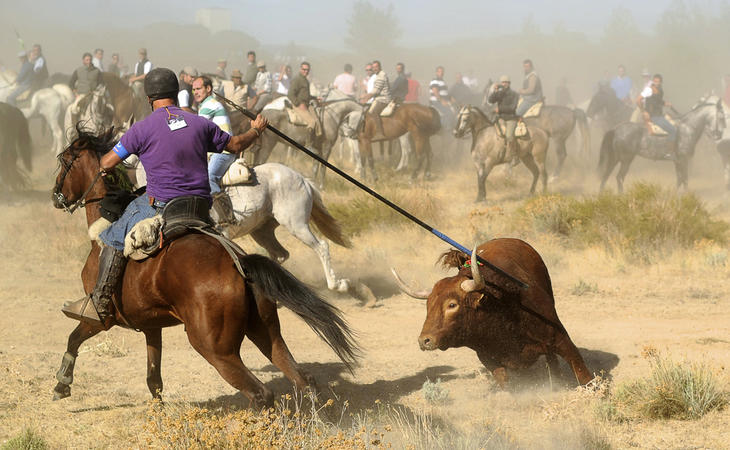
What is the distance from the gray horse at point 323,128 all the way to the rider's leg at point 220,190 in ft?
26.3

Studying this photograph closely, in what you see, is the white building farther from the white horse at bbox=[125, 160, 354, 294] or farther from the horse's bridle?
the horse's bridle

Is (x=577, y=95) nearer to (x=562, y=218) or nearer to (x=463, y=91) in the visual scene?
(x=463, y=91)

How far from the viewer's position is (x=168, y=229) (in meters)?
5.42

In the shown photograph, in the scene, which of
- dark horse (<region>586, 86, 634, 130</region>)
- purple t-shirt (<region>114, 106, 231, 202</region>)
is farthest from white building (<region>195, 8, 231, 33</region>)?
purple t-shirt (<region>114, 106, 231, 202</region>)

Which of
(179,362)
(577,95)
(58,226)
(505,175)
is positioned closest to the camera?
(179,362)

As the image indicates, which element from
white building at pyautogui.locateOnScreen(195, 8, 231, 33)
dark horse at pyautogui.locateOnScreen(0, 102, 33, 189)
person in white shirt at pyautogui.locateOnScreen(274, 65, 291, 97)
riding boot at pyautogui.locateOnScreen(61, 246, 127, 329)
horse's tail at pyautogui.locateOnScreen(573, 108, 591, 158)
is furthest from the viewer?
white building at pyautogui.locateOnScreen(195, 8, 231, 33)

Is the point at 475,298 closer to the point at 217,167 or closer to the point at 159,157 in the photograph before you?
the point at 159,157

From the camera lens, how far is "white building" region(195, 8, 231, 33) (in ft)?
327

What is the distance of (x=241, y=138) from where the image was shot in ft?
18.7

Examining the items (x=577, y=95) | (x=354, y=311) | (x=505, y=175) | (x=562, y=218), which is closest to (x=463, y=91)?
(x=505, y=175)

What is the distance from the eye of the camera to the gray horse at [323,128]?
1828 centimetres

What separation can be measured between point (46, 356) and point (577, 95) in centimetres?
6151

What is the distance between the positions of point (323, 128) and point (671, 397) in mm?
14284

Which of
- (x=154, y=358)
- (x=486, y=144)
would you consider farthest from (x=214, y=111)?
(x=486, y=144)
